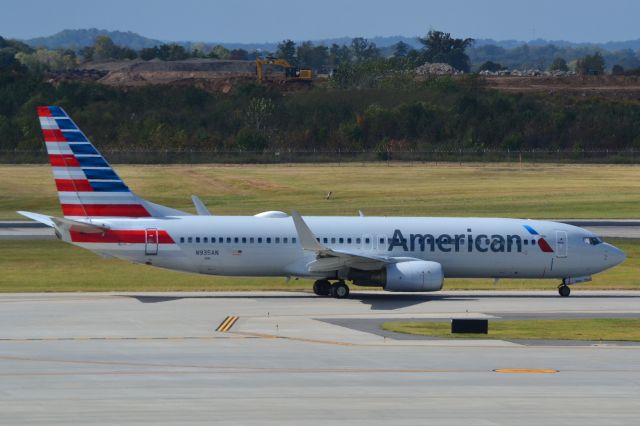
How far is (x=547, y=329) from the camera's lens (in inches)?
1523

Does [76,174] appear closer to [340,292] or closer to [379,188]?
[340,292]

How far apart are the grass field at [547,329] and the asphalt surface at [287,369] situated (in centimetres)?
131

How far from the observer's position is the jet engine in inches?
1845

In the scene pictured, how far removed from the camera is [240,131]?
13988 cm

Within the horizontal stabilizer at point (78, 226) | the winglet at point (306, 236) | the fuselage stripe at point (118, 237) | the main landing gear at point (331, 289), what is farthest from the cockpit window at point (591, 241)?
the horizontal stabilizer at point (78, 226)

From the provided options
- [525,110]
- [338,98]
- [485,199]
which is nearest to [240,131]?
[338,98]

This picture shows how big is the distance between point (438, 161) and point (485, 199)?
29164 mm

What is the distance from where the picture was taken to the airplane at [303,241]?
47125 millimetres

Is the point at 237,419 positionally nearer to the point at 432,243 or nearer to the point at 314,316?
the point at 314,316

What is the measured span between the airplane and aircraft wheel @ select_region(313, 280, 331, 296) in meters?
0.04

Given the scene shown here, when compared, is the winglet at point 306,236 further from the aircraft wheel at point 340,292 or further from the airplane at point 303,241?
the aircraft wheel at point 340,292

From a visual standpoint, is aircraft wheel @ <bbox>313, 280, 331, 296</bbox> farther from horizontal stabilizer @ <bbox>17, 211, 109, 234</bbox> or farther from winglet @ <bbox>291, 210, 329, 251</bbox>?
horizontal stabilizer @ <bbox>17, 211, 109, 234</bbox>

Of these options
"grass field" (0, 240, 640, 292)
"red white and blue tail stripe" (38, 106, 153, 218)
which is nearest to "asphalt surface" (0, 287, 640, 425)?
"red white and blue tail stripe" (38, 106, 153, 218)

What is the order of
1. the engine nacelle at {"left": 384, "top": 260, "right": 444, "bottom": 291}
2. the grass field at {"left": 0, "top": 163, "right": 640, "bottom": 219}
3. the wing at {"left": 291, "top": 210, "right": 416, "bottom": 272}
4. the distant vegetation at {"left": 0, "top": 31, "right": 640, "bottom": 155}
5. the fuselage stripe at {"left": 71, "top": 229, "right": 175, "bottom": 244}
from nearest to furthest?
the wing at {"left": 291, "top": 210, "right": 416, "bottom": 272}, the fuselage stripe at {"left": 71, "top": 229, "right": 175, "bottom": 244}, the engine nacelle at {"left": 384, "top": 260, "right": 444, "bottom": 291}, the grass field at {"left": 0, "top": 163, "right": 640, "bottom": 219}, the distant vegetation at {"left": 0, "top": 31, "right": 640, "bottom": 155}
